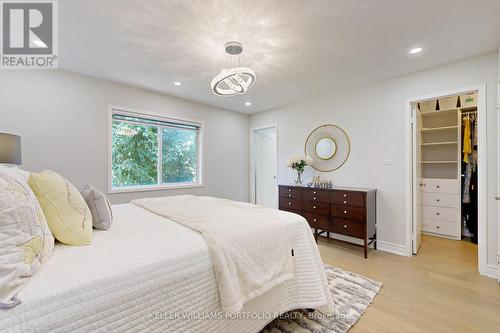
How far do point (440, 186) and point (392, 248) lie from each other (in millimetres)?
1667

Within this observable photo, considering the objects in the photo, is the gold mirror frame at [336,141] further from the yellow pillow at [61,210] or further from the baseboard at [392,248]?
the yellow pillow at [61,210]

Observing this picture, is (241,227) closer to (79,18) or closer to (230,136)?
(79,18)

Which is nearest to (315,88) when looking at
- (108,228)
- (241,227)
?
(241,227)

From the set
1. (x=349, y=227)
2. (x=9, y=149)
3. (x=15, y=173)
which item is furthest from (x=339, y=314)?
(x=9, y=149)

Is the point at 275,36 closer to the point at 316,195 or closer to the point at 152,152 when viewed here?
the point at 316,195

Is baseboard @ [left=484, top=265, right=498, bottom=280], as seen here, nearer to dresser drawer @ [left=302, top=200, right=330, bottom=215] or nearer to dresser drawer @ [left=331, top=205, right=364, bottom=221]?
dresser drawer @ [left=331, top=205, right=364, bottom=221]

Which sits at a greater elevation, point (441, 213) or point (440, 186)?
point (440, 186)

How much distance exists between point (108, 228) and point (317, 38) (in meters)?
2.35

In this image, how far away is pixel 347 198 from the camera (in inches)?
115

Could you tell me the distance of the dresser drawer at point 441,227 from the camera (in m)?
3.51

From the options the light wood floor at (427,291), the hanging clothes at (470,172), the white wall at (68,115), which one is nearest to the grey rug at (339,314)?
the light wood floor at (427,291)

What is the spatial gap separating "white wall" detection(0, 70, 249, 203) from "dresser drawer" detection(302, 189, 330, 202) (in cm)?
213

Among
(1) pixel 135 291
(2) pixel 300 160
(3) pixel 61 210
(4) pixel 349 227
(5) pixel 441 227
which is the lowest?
(5) pixel 441 227

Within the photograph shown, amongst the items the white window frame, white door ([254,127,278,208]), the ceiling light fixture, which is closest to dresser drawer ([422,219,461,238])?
white door ([254,127,278,208])
